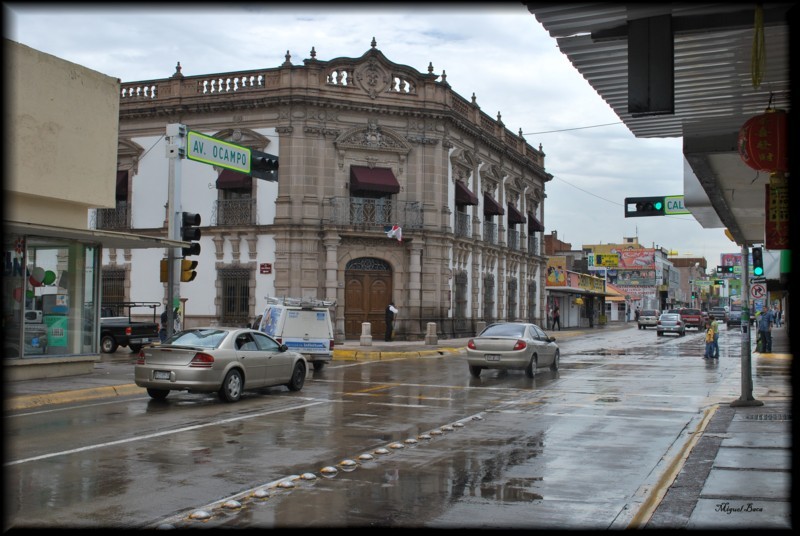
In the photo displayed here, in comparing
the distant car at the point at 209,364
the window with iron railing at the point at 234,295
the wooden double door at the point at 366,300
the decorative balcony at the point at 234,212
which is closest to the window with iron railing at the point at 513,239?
the wooden double door at the point at 366,300

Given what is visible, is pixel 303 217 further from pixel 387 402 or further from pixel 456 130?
pixel 387 402

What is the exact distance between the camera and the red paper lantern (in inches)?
293

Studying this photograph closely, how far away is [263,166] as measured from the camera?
26.3 meters

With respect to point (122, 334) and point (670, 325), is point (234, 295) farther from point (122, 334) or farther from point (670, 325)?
point (670, 325)

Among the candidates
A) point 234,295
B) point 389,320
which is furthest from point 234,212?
point 389,320

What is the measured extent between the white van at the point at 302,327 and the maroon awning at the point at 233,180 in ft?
41.6

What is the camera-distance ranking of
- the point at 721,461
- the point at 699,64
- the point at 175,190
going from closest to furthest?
1. the point at 699,64
2. the point at 721,461
3. the point at 175,190

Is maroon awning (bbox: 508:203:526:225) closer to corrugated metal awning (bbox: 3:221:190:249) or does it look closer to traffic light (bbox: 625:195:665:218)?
traffic light (bbox: 625:195:665:218)

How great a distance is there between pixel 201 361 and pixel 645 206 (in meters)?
16.1

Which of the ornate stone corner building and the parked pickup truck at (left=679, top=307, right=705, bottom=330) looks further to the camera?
the parked pickup truck at (left=679, top=307, right=705, bottom=330)

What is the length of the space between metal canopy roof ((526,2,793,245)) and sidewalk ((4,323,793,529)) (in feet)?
9.13

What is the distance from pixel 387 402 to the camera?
1561 cm

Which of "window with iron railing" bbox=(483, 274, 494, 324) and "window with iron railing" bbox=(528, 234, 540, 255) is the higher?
"window with iron railing" bbox=(528, 234, 540, 255)

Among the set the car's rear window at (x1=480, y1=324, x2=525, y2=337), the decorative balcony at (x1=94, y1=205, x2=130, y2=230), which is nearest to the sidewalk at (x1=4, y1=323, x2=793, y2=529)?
the car's rear window at (x1=480, y1=324, x2=525, y2=337)
